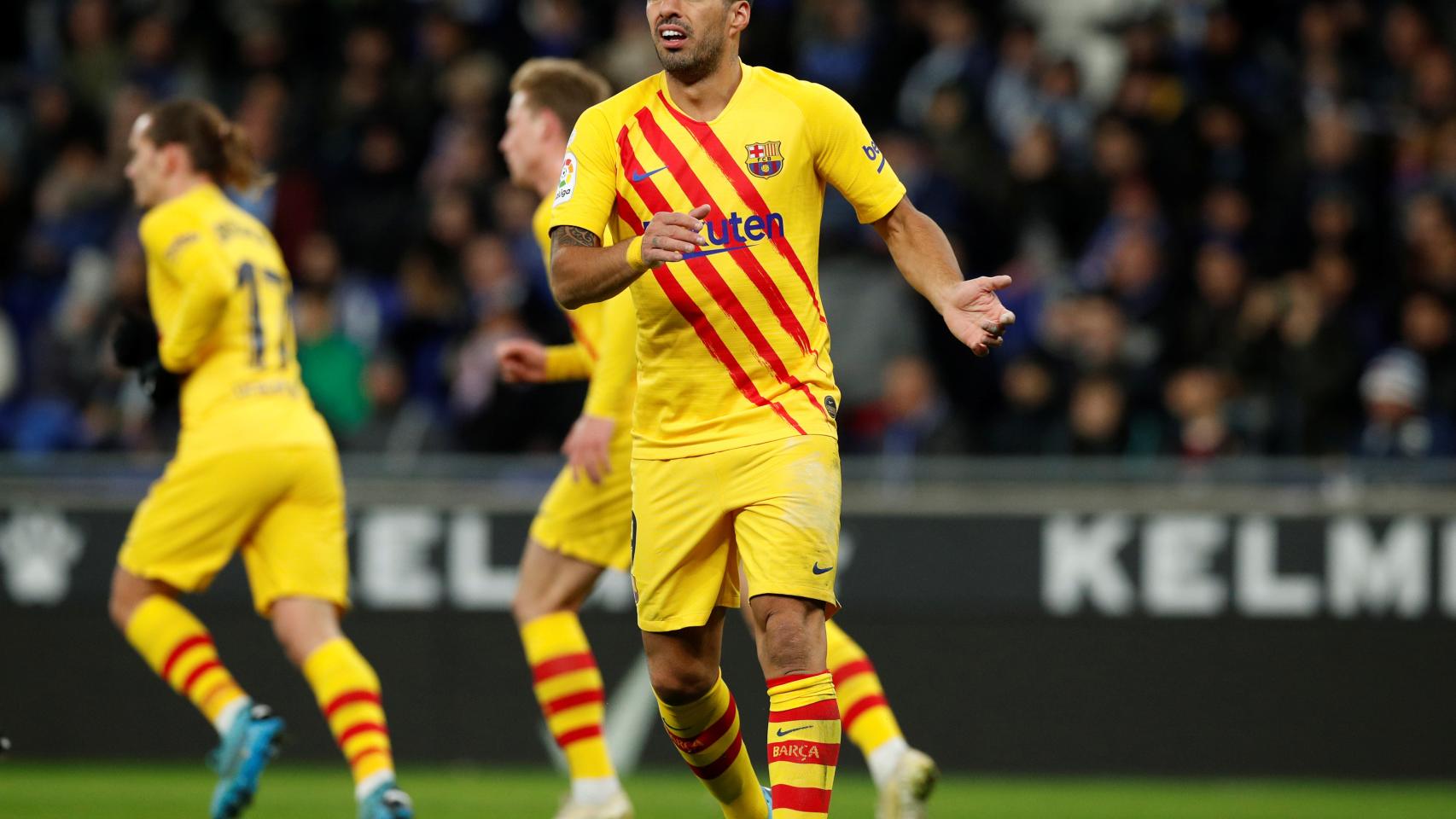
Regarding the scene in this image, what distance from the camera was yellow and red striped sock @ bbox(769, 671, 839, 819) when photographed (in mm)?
5340

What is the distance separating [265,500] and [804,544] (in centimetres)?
271

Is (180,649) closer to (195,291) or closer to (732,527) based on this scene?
(195,291)

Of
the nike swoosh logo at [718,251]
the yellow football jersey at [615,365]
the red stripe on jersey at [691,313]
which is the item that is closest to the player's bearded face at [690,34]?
the red stripe on jersey at [691,313]

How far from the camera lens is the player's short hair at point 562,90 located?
297 inches

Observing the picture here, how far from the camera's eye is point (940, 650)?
10.4 meters

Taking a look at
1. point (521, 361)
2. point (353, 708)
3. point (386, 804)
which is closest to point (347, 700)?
point (353, 708)

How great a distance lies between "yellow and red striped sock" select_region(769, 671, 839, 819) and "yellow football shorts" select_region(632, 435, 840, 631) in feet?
0.85

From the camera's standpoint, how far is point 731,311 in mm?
5652

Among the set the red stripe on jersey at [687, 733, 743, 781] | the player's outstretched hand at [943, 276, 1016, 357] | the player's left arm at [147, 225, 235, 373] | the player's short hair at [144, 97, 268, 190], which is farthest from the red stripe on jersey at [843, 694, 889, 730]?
the player's short hair at [144, 97, 268, 190]

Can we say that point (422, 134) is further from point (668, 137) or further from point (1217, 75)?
point (668, 137)

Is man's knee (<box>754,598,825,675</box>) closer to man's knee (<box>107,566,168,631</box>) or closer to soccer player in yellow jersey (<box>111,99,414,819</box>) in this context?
soccer player in yellow jersey (<box>111,99,414,819</box>)

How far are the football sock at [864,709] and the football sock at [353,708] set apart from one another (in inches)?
65.3

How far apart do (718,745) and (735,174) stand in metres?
1.70

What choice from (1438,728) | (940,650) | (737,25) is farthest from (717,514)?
(1438,728)
